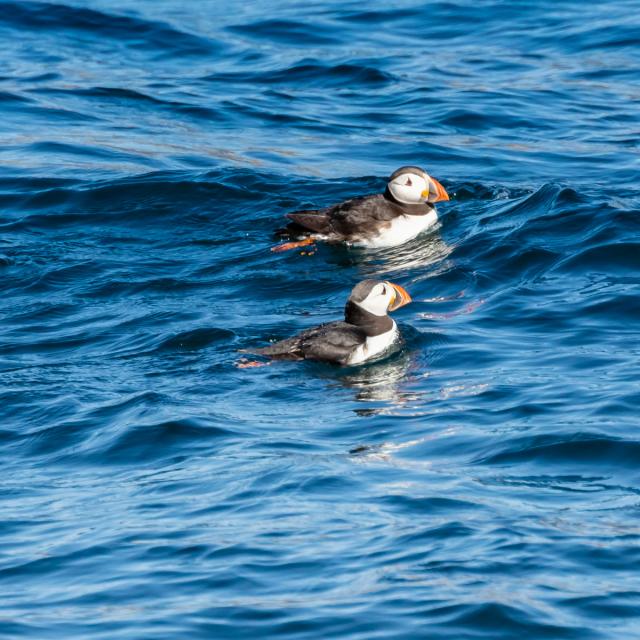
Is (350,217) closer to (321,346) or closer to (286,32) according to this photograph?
(321,346)

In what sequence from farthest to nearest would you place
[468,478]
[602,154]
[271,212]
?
[602,154]
[271,212]
[468,478]

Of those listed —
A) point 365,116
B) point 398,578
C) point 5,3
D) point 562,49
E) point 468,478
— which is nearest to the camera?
point 398,578

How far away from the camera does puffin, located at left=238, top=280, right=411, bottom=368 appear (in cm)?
1059

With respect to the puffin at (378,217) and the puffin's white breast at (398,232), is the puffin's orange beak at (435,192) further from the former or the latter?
the puffin's white breast at (398,232)

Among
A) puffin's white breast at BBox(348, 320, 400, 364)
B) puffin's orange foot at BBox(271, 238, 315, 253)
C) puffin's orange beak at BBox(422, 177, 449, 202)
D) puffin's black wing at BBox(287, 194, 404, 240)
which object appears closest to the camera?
puffin's white breast at BBox(348, 320, 400, 364)

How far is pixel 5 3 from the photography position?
23734mm

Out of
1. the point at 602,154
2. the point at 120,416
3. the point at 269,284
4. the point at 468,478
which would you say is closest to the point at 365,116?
the point at 602,154

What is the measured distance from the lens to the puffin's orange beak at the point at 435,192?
1423 cm

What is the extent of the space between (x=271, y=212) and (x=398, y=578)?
8546 millimetres

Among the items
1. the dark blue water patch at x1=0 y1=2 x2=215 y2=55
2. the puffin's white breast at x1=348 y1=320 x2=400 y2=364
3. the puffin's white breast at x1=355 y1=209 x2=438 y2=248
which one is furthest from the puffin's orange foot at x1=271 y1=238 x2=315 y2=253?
the dark blue water patch at x1=0 y1=2 x2=215 y2=55

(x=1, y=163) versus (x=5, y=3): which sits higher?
(x=5, y=3)

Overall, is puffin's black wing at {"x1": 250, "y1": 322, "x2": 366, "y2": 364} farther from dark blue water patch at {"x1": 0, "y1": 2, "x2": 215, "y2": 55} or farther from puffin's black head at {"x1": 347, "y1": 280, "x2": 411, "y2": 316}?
dark blue water patch at {"x1": 0, "y1": 2, "x2": 215, "y2": 55}

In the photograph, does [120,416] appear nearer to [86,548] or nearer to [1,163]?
[86,548]

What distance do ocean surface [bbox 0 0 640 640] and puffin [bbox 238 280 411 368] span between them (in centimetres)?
15
